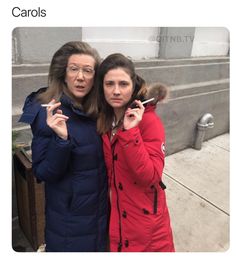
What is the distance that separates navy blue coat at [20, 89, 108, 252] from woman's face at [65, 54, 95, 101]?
3.5 inches

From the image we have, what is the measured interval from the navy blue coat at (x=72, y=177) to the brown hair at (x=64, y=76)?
59 millimetres

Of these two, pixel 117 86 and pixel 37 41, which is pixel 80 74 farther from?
pixel 37 41

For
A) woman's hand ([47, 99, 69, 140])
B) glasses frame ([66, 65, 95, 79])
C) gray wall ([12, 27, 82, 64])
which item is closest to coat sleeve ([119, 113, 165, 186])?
woman's hand ([47, 99, 69, 140])

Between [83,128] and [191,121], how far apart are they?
319 cm

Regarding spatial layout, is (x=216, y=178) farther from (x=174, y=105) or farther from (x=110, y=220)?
(x=110, y=220)

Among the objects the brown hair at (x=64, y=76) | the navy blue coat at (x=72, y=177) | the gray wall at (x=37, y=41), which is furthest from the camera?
the gray wall at (x=37, y=41)

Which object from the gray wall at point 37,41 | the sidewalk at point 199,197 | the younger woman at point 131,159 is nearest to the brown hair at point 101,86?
the younger woman at point 131,159

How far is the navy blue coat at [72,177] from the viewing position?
4.87ft

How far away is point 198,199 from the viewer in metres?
3.28

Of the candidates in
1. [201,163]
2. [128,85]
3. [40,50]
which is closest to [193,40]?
[201,163]

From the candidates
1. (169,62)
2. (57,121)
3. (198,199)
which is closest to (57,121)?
(57,121)

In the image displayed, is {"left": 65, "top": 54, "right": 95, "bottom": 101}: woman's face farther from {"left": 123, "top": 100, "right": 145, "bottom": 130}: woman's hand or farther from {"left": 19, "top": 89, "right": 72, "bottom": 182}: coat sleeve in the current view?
{"left": 123, "top": 100, "right": 145, "bottom": 130}: woman's hand

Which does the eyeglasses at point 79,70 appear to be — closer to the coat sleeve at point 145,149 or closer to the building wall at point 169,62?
the coat sleeve at point 145,149

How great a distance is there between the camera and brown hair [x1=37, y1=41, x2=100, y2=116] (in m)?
1.61
